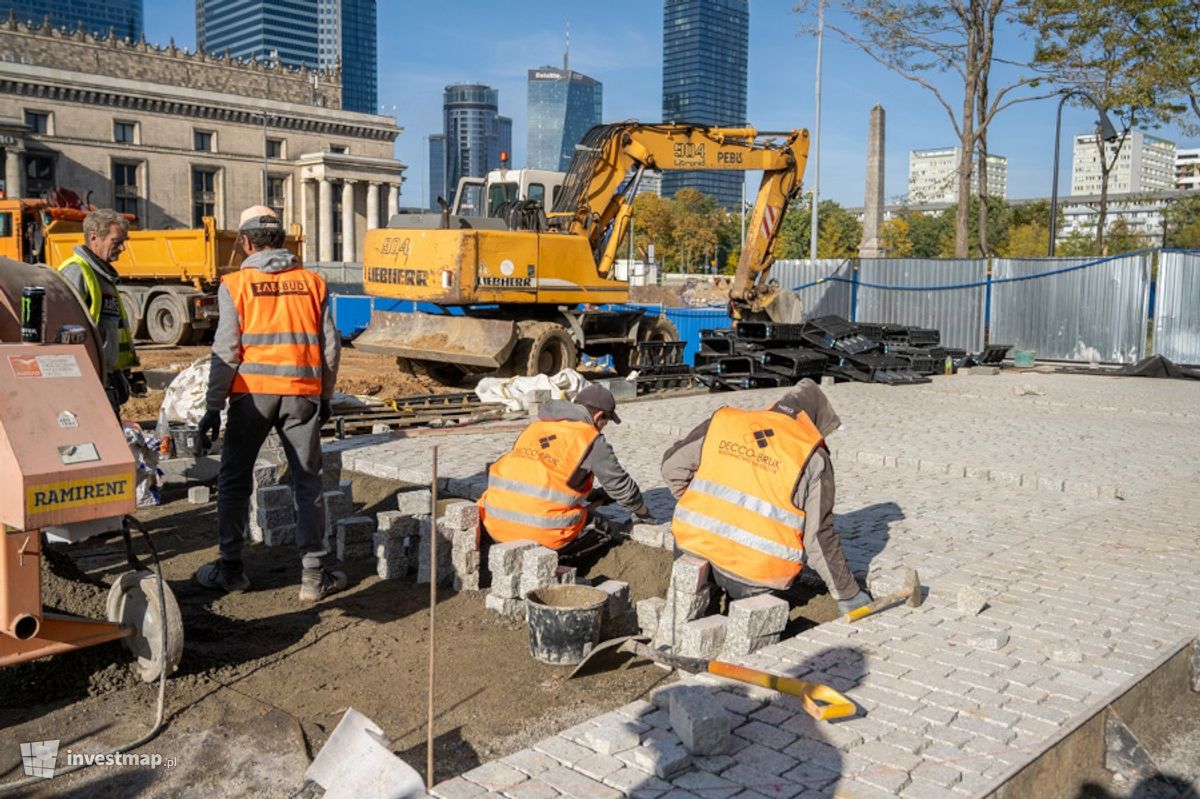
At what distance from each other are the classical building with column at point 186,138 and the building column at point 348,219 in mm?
104

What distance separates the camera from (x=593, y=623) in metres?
4.68

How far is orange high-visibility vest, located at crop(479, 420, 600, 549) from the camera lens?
5.64m

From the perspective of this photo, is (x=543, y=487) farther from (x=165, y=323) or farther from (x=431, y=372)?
(x=165, y=323)

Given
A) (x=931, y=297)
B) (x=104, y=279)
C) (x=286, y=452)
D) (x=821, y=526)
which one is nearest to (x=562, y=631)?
(x=821, y=526)

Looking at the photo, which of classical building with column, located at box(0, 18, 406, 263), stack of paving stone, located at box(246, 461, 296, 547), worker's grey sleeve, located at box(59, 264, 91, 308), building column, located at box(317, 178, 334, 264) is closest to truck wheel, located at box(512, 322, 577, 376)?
stack of paving stone, located at box(246, 461, 296, 547)

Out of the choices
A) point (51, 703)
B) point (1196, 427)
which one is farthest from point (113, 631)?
point (1196, 427)

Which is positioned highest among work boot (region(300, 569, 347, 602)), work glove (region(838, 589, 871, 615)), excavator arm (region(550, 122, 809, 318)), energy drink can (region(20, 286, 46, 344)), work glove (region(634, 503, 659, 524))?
excavator arm (region(550, 122, 809, 318))

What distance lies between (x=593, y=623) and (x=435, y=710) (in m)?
0.82

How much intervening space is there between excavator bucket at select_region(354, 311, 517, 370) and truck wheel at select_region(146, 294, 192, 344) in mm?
8252

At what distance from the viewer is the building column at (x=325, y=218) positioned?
248 feet

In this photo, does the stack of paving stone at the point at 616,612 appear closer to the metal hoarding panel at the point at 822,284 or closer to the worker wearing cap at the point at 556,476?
the worker wearing cap at the point at 556,476

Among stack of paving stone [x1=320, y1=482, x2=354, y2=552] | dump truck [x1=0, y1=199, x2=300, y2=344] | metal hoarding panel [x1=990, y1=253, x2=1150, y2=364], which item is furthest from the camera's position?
dump truck [x1=0, y1=199, x2=300, y2=344]

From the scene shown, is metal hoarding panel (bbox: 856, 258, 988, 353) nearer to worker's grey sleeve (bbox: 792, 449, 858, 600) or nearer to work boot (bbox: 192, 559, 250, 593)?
worker's grey sleeve (bbox: 792, 449, 858, 600)

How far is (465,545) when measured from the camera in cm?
584
